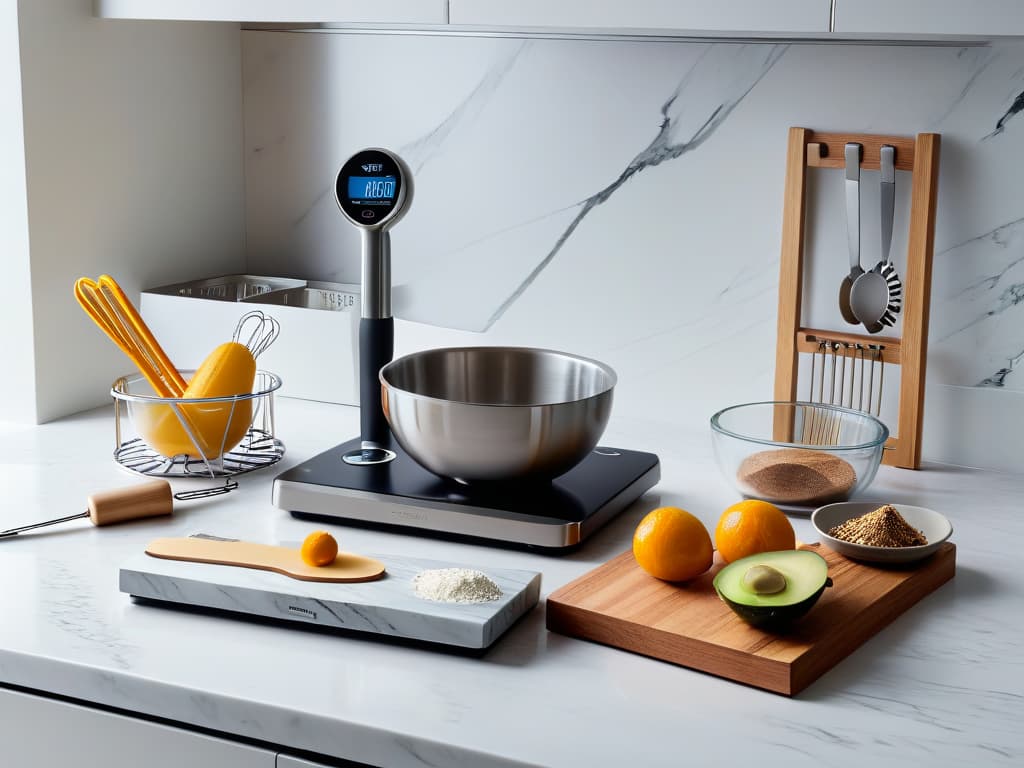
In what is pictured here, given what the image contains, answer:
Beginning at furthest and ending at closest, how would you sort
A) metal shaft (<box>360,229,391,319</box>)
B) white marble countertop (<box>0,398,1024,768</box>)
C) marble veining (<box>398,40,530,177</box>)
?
marble veining (<box>398,40,530,177</box>) → metal shaft (<box>360,229,391,319</box>) → white marble countertop (<box>0,398,1024,768</box>)

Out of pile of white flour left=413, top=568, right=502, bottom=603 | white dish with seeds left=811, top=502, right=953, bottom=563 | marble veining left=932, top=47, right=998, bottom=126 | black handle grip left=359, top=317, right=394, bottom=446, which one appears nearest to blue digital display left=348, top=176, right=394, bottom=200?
black handle grip left=359, top=317, right=394, bottom=446

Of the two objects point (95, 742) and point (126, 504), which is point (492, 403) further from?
point (95, 742)

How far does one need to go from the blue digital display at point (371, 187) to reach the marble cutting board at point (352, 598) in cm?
45

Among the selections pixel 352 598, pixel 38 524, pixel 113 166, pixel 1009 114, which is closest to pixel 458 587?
pixel 352 598

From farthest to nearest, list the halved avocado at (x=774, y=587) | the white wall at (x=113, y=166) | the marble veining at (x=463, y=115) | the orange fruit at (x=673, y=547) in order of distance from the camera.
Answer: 1. the marble veining at (x=463, y=115)
2. the white wall at (x=113, y=166)
3. the orange fruit at (x=673, y=547)
4. the halved avocado at (x=774, y=587)

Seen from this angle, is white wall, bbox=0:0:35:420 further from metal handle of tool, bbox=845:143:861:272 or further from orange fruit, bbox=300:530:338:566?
metal handle of tool, bbox=845:143:861:272

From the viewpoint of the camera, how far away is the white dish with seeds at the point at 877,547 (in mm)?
1129

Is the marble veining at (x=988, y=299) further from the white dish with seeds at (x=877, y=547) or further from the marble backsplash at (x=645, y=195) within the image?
the white dish with seeds at (x=877, y=547)

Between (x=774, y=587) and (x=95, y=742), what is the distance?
60cm

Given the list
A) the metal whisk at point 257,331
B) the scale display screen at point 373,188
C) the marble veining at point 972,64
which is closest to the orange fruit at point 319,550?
the scale display screen at point 373,188

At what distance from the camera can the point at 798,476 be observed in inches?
52.7

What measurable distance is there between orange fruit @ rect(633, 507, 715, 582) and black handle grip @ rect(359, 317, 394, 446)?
45 cm

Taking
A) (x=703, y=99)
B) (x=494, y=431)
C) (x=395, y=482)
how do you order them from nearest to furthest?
(x=494, y=431)
(x=395, y=482)
(x=703, y=99)

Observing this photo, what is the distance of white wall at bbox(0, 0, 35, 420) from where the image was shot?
5.16ft
